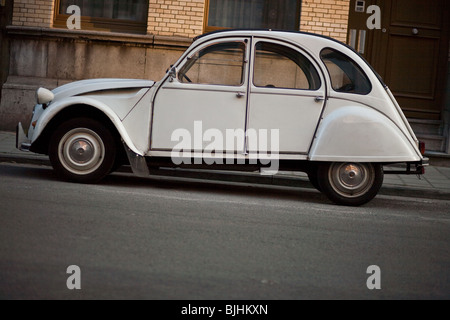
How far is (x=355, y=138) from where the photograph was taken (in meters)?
8.35

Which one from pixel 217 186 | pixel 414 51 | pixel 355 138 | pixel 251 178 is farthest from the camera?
pixel 414 51

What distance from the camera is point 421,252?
6324 mm

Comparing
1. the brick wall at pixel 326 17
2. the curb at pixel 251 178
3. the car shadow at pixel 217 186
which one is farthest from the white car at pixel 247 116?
the brick wall at pixel 326 17

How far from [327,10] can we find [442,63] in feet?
8.19

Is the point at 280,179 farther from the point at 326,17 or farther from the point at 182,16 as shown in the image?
the point at 182,16

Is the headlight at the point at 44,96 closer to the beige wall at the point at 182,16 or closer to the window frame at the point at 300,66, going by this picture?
Answer: the window frame at the point at 300,66

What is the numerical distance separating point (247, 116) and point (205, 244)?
2.76 m

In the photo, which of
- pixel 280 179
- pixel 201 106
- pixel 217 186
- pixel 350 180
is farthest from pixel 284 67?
pixel 280 179

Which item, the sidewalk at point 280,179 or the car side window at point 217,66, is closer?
the car side window at point 217,66

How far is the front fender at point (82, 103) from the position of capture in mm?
8359

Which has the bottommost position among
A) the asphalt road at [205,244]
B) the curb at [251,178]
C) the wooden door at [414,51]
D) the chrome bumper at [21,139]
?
the asphalt road at [205,244]

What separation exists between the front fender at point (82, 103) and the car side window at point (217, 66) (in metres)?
0.87

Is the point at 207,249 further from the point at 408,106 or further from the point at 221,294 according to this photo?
the point at 408,106

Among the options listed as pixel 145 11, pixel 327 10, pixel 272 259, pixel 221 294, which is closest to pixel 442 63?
pixel 327 10
